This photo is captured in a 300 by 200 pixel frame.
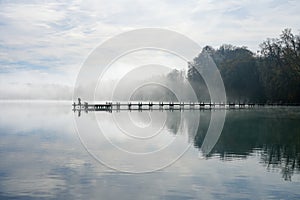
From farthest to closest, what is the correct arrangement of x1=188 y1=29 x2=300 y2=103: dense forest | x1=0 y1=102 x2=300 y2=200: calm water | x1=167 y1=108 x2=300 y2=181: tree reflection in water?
x1=188 y1=29 x2=300 y2=103: dense forest, x1=167 y1=108 x2=300 y2=181: tree reflection in water, x1=0 y1=102 x2=300 y2=200: calm water

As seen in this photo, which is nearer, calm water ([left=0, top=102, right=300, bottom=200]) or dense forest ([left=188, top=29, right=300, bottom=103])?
calm water ([left=0, top=102, right=300, bottom=200])

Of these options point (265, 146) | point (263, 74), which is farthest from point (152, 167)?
point (263, 74)

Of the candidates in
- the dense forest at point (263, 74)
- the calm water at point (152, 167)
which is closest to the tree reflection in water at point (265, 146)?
the calm water at point (152, 167)

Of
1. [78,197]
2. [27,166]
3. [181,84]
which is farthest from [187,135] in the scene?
[181,84]

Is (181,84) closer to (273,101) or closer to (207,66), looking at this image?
(207,66)

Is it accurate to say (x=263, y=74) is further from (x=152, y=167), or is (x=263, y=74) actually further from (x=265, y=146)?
(x=152, y=167)

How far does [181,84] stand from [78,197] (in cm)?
9826

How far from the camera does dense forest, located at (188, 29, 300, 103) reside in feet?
260

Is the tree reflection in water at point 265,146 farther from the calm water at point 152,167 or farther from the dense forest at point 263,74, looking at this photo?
the dense forest at point 263,74

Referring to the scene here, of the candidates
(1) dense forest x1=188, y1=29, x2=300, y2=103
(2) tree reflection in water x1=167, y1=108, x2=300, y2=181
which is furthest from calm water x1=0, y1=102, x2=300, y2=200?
(1) dense forest x1=188, y1=29, x2=300, y2=103

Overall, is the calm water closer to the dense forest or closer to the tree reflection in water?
the tree reflection in water

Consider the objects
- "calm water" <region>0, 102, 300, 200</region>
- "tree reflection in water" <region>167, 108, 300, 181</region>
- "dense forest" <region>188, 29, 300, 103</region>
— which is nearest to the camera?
"calm water" <region>0, 102, 300, 200</region>

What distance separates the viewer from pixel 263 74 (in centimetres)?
8494

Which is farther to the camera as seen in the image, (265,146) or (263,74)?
(263,74)
